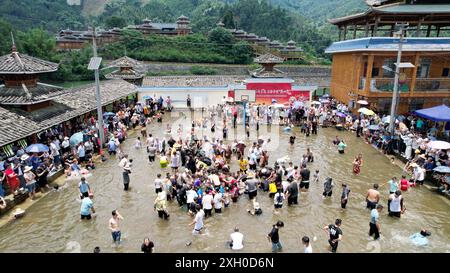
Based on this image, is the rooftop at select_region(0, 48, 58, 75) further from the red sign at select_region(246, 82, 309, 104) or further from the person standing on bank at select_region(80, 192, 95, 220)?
the red sign at select_region(246, 82, 309, 104)

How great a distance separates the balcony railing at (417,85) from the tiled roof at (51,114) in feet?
64.7

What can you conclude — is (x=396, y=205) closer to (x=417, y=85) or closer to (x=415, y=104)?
(x=417, y=85)

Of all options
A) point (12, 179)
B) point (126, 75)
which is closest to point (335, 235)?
point (12, 179)

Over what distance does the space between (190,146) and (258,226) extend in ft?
24.7

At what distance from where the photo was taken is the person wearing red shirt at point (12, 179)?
12383 millimetres

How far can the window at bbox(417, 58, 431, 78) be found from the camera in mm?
26281

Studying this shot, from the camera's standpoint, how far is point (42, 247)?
9.85 meters

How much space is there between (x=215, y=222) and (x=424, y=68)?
2370 cm

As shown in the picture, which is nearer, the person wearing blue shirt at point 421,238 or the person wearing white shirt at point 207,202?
the person wearing blue shirt at point 421,238

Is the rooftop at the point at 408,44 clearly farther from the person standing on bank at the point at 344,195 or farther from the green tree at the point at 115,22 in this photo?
the green tree at the point at 115,22

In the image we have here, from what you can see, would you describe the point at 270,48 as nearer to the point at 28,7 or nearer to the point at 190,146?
the point at 190,146

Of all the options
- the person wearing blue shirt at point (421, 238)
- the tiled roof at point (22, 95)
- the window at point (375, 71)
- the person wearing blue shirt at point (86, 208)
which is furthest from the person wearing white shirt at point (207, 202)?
the window at point (375, 71)

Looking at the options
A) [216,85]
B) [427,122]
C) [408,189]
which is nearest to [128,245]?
[408,189]

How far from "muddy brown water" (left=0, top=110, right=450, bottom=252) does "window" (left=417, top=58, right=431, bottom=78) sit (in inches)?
584
